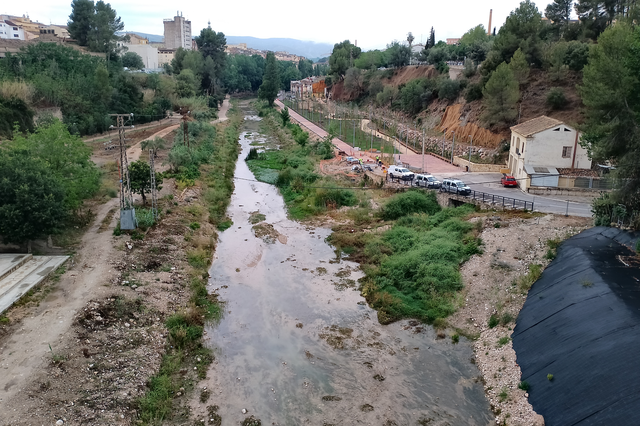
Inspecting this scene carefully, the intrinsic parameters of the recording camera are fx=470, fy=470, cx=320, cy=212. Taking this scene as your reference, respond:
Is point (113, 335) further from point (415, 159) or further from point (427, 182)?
point (415, 159)

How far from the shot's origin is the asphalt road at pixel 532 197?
91.4 ft

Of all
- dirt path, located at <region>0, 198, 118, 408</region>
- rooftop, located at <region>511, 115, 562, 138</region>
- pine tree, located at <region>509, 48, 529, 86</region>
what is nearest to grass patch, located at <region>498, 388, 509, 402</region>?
dirt path, located at <region>0, 198, 118, 408</region>

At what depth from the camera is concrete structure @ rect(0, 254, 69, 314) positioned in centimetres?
1827

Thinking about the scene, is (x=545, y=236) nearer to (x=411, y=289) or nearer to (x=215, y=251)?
(x=411, y=289)

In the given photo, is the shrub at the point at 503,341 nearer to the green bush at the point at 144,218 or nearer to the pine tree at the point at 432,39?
the green bush at the point at 144,218

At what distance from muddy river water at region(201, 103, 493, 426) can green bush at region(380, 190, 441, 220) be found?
6611 mm

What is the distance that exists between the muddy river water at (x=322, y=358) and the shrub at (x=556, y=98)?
2954cm

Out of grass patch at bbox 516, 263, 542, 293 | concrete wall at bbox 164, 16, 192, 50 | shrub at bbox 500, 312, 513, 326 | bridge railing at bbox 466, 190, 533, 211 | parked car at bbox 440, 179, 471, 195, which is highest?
concrete wall at bbox 164, 16, 192, 50

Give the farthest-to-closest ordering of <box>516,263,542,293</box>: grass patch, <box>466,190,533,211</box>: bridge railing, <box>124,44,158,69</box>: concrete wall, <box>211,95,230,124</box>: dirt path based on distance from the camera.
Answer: <box>124,44,158,69</box>: concrete wall < <box>211,95,230,124</box>: dirt path < <box>466,190,533,211</box>: bridge railing < <box>516,263,542,293</box>: grass patch

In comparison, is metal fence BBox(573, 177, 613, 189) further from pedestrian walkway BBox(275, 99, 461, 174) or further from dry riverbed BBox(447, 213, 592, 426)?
pedestrian walkway BBox(275, 99, 461, 174)

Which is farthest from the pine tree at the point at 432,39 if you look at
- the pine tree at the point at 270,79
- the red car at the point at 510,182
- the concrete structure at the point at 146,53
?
the red car at the point at 510,182

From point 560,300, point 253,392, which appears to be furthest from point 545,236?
point 253,392

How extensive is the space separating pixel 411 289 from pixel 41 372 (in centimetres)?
1521

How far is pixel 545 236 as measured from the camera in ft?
77.8
